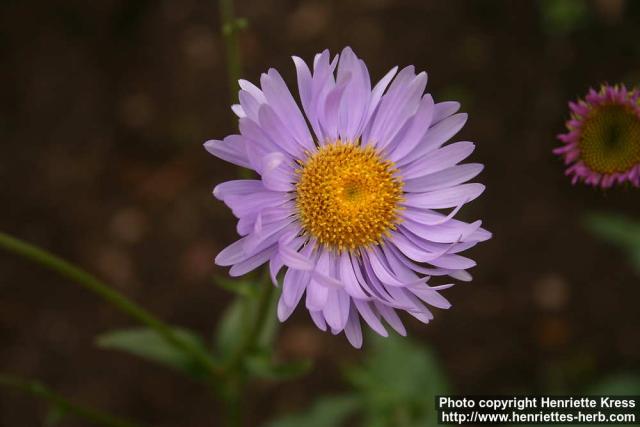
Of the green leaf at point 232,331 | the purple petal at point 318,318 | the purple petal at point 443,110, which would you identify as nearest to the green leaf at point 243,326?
the green leaf at point 232,331

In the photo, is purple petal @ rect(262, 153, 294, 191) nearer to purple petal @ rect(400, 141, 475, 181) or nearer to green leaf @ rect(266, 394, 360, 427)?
purple petal @ rect(400, 141, 475, 181)

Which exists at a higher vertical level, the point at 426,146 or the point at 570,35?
the point at 570,35

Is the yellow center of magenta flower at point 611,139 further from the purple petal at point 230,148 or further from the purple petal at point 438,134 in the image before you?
the purple petal at point 230,148

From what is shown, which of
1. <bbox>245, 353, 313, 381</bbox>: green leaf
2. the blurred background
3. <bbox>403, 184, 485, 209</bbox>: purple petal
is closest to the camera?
<bbox>403, 184, 485, 209</bbox>: purple petal

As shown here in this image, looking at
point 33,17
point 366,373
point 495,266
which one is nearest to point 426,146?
point 366,373

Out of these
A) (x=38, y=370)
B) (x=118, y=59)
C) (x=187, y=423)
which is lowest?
(x=187, y=423)

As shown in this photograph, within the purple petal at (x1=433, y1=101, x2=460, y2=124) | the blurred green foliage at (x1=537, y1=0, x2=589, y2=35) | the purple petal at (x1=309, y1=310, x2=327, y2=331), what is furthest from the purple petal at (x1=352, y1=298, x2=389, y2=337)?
the blurred green foliage at (x1=537, y1=0, x2=589, y2=35)

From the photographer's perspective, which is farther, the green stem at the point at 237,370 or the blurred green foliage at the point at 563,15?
the blurred green foliage at the point at 563,15

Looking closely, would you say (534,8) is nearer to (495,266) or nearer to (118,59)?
(495,266)
